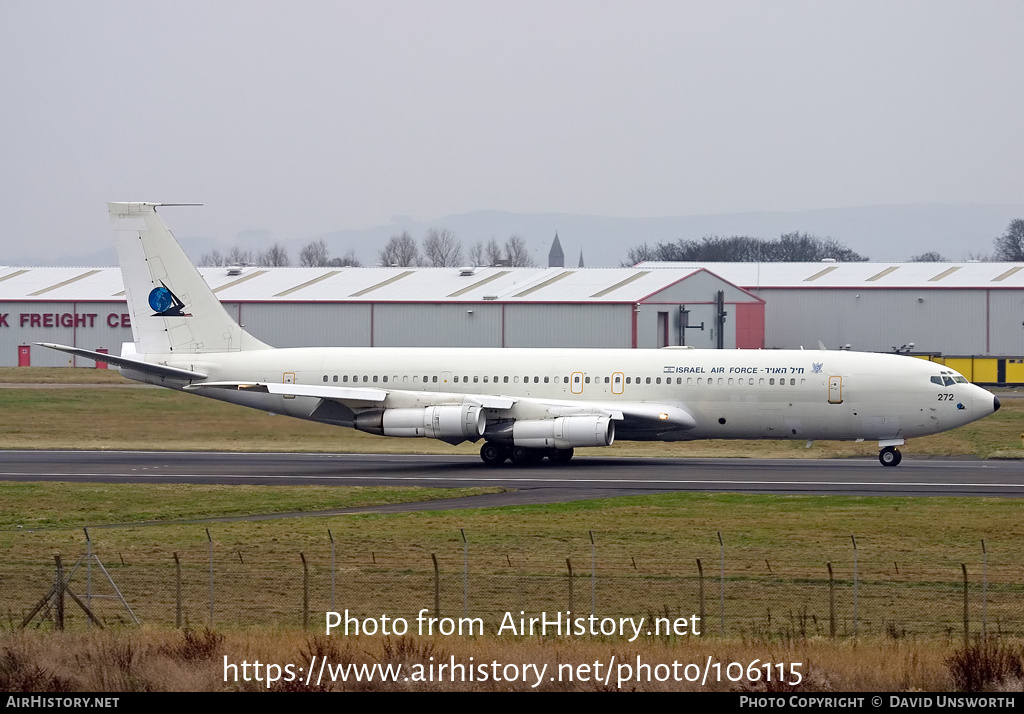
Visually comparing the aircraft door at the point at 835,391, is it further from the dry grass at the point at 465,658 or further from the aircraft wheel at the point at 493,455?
the dry grass at the point at 465,658

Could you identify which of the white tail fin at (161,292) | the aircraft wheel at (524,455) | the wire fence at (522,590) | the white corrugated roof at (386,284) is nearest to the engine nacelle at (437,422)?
the aircraft wheel at (524,455)

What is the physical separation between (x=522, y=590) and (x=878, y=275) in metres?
95.1

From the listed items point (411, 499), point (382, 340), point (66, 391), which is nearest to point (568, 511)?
point (411, 499)

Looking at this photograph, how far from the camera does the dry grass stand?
17844 millimetres

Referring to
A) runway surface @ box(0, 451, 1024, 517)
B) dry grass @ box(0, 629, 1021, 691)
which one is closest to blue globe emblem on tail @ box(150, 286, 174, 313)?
runway surface @ box(0, 451, 1024, 517)

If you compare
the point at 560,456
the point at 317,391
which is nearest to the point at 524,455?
the point at 560,456

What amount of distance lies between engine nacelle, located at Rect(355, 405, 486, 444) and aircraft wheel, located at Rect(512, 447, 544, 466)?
1.80 meters

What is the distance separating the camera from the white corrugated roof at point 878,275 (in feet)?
350

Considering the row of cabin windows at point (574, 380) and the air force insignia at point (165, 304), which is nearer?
the row of cabin windows at point (574, 380)

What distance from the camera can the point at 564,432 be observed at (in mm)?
47875

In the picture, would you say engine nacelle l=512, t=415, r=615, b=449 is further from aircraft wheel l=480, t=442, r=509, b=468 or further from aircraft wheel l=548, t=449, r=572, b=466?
aircraft wheel l=548, t=449, r=572, b=466

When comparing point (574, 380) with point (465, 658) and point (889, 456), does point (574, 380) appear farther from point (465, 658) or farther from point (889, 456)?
point (465, 658)

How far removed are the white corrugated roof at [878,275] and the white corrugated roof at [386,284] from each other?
10.7m
